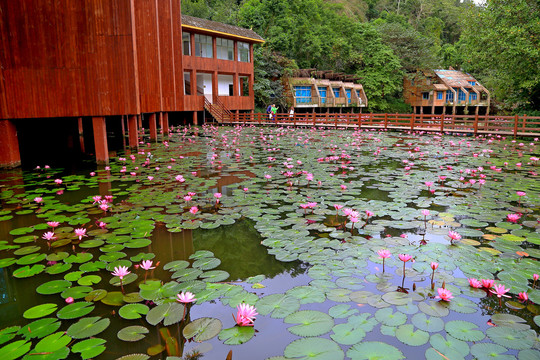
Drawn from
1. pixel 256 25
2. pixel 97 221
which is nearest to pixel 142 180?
pixel 97 221

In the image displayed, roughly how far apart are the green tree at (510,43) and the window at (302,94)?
42.7 ft

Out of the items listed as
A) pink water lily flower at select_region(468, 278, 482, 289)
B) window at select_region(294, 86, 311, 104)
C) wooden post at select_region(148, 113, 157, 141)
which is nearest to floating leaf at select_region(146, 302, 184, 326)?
pink water lily flower at select_region(468, 278, 482, 289)

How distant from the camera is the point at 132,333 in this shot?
1781 millimetres

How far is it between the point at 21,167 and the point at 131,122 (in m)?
3.06

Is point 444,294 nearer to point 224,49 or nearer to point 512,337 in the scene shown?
point 512,337

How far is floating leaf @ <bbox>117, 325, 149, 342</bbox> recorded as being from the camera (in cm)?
175

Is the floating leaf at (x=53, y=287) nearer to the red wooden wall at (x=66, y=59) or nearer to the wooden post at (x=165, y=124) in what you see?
the red wooden wall at (x=66, y=59)

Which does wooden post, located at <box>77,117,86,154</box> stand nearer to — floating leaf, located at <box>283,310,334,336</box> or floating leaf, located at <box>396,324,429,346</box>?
floating leaf, located at <box>283,310,334,336</box>

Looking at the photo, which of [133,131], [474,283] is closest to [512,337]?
[474,283]

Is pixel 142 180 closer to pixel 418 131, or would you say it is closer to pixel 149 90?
pixel 149 90

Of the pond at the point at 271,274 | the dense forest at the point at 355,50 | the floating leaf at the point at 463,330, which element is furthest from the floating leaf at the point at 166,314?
the dense forest at the point at 355,50

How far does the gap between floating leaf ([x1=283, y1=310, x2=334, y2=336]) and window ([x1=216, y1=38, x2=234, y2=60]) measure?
76.0 feet

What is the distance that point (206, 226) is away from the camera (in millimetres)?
3381

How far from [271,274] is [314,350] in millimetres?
889
